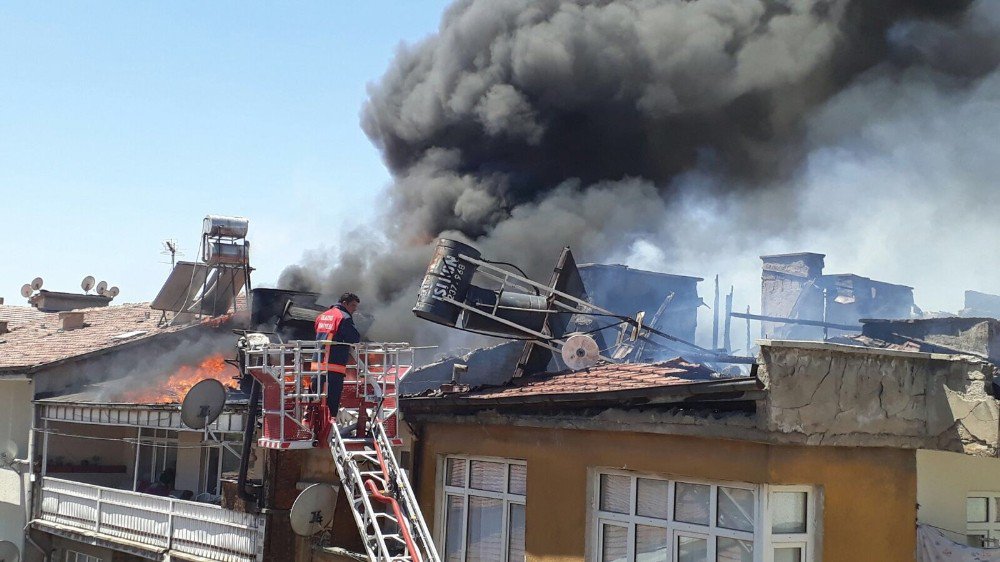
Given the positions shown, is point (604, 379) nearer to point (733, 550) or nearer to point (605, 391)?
point (605, 391)

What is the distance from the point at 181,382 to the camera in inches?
750

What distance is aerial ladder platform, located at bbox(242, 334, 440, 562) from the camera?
9086 mm

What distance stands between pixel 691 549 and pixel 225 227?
578 inches

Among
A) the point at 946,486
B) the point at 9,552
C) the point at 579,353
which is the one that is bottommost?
the point at 9,552

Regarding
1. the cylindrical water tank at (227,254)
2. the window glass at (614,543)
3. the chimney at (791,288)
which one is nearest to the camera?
the window glass at (614,543)

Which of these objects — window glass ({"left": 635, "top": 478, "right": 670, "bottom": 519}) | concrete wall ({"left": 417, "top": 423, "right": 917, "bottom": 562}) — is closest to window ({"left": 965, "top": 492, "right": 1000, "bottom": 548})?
concrete wall ({"left": 417, "top": 423, "right": 917, "bottom": 562})

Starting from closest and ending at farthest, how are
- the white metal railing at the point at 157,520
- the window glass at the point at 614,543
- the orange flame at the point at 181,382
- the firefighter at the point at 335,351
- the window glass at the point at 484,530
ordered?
1. the window glass at the point at 614,543
2. the firefighter at the point at 335,351
3. the window glass at the point at 484,530
4. the white metal railing at the point at 157,520
5. the orange flame at the point at 181,382

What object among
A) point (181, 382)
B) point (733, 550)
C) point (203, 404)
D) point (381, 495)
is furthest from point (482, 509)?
point (181, 382)

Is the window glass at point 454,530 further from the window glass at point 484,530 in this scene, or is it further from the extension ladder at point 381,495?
the extension ladder at point 381,495

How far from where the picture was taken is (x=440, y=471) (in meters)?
10.5

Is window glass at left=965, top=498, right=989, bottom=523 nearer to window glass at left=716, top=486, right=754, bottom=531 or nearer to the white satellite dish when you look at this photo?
window glass at left=716, top=486, right=754, bottom=531

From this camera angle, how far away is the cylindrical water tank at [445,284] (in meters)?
12.4

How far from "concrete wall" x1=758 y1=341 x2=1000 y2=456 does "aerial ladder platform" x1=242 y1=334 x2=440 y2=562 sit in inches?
129

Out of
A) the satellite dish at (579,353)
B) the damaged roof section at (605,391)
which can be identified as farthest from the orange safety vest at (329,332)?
the satellite dish at (579,353)
